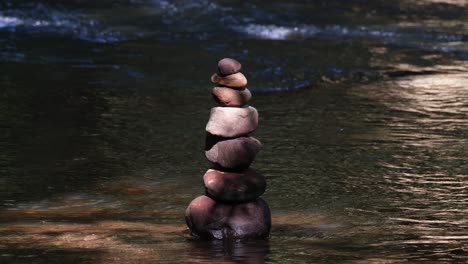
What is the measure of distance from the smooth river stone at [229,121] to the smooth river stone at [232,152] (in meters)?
0.05

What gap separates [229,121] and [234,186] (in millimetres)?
396

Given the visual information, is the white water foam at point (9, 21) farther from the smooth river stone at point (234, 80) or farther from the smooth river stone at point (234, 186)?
the smooth river stone at point (234, 186)

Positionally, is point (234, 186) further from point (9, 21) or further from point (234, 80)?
point (9, 21)

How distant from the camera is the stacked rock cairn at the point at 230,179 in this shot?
6.60 metres

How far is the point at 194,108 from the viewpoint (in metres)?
11.8

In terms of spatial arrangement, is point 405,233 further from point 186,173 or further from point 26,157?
point 26,157

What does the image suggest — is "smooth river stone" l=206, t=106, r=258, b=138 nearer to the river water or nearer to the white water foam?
the river water

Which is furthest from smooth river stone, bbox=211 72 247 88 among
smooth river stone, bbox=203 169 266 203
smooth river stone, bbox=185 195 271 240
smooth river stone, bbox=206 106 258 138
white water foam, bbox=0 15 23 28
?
white water foam, bbox=0 15 23 28

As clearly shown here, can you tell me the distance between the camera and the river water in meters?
6.57

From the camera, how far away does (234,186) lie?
261 inches

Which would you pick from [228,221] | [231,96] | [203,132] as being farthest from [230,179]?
[203,132]

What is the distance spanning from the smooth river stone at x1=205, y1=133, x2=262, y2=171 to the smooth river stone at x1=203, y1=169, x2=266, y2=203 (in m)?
0.06

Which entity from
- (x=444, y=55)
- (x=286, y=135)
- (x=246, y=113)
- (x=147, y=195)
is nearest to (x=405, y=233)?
(x=246, y=113)

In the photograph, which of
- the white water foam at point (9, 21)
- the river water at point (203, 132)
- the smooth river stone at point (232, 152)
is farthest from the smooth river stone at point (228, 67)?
the white water foam at point (9, 21)
